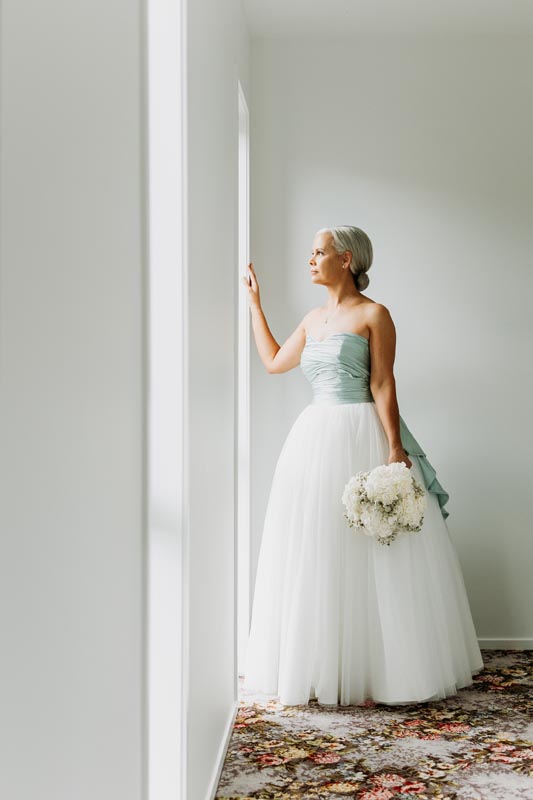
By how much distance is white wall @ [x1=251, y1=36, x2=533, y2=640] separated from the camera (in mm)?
4191

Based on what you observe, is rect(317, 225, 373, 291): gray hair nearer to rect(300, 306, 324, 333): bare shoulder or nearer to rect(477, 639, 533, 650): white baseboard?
rect(300, 306, 324, 333): bare shoulder

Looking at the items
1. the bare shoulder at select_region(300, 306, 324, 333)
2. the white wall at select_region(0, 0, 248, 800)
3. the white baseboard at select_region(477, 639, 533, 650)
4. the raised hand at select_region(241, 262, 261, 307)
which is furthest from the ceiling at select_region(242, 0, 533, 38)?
the white baseboard at select_region(477, 639, 533, 650)

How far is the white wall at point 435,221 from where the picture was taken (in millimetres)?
4191

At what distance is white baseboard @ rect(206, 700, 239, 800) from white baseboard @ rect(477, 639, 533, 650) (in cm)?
147

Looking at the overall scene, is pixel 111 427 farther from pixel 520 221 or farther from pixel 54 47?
pixel 520 221

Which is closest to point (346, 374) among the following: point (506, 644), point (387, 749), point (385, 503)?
point (385, 503)

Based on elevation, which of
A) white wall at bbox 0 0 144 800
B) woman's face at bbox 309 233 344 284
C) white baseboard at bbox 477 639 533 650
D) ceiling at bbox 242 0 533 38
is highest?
ceiling at bbox 242 0 533 38

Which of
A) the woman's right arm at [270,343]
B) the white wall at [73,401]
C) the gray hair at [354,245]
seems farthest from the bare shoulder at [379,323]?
the white wall at [73,401]

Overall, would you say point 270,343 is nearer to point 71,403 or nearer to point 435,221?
point 435,221

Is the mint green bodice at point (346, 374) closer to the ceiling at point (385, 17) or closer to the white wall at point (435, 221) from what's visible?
the white wall at point (435, 221)

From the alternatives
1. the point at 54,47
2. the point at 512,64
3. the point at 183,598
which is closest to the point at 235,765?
the point at 183,598

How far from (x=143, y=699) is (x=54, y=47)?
98 centimetres

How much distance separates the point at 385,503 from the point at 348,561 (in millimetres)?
304

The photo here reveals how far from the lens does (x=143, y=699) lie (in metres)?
1.39
